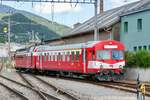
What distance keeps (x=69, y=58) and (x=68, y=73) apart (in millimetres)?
1896

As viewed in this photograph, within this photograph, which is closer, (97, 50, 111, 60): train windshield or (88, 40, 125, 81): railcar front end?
(88, 40, 125, 81): railcar front end

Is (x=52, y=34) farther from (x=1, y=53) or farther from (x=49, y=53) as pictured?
(x=49, y=53)

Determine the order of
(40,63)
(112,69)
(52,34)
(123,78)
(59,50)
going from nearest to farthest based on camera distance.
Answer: (112,69)
(123,78)
(59,50)
(40,63)
(52,34)

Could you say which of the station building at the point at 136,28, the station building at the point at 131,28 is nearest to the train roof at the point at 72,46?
the station building at the point at 131,28

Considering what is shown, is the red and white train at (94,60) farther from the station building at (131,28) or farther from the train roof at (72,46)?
the station building at (131,28)

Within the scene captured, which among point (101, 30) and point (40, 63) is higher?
point (101, 30)

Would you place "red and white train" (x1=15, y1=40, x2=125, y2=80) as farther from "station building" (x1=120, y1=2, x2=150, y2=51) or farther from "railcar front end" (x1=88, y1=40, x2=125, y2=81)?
"station building" (x1=120, y1=2, x2=150, y2=51)

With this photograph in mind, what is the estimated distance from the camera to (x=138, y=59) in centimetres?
3450

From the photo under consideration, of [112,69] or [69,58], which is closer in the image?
[112,69]

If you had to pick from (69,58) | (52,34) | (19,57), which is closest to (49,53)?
(69,58)

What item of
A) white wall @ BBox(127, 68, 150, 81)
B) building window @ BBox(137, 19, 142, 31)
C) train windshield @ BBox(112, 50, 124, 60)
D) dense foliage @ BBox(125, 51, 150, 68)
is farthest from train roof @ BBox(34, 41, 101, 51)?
building window @ BBox(137, 19, 142, 31)

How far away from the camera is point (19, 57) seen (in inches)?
2317

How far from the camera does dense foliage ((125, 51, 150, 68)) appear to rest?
1325 inches

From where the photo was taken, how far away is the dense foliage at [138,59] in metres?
33.7
